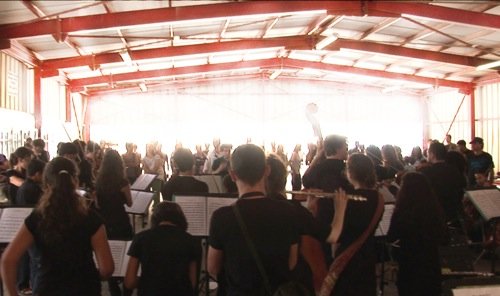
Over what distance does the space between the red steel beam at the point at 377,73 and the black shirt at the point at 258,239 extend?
17272 millimetres

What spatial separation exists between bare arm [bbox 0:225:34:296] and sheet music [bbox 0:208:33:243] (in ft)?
4.92

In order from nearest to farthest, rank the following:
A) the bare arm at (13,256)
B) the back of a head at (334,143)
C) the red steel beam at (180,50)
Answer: the bare arm at (13,256) < the back of a head at (334,143) < the red steel beam at (180,50)

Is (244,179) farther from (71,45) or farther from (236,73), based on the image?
(236,73)

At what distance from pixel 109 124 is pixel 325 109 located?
31.6 ft

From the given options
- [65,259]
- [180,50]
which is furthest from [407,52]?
[65,259]

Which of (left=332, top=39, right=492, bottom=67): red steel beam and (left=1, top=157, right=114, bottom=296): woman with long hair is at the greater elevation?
(left=332, top=39, right=492, bottom=67): red steel beam

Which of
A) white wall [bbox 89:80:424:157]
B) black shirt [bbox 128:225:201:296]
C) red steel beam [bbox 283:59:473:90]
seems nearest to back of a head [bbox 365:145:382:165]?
black shirt [bbox 128:225:201:296]

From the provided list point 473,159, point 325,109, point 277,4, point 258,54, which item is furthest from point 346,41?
point 325,109

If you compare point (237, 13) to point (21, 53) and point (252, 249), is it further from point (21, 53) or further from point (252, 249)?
point (252, 249)

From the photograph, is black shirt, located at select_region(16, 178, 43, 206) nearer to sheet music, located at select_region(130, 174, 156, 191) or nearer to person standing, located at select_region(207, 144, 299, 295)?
sheet music, located at select_region(130, 174, 156, 191)

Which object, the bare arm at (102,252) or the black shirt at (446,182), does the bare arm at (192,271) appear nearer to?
the bare arm at (102,252)

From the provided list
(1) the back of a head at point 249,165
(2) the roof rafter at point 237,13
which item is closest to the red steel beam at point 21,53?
(2) the roof rafter at point 237,13

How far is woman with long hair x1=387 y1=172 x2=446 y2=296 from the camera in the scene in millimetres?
3855

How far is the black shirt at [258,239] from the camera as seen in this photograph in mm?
2451
